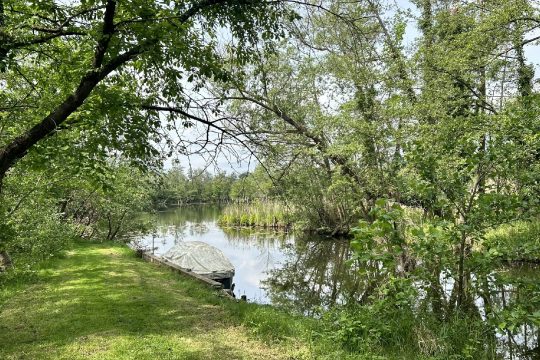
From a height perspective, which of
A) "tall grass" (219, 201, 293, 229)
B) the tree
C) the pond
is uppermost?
the tree

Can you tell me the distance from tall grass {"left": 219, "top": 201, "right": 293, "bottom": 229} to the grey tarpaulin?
51.1 feet

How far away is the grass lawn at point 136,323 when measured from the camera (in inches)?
207

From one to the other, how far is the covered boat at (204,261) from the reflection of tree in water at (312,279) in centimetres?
161

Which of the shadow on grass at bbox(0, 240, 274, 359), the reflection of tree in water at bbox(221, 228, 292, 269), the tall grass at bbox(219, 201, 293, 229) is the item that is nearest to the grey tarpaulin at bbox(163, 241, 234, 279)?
the shadow on grass at bbox(0, 240, 274, 359)

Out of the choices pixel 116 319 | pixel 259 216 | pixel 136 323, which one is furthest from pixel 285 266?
pixel 259 216

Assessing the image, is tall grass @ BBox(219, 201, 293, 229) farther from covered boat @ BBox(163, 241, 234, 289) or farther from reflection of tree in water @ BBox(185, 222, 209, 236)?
covered boat @ BBox(163, 241, 234, 289)

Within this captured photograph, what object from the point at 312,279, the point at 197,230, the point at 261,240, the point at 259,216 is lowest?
the point at 312,279

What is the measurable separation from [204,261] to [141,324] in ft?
25.4

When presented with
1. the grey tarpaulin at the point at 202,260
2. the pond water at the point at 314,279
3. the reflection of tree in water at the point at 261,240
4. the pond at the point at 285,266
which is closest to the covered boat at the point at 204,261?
the grey tarpaulin at the point at 202,260

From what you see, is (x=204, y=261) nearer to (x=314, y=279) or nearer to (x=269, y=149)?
(x=314, y=279)

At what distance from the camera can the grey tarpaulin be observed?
13.7 meters

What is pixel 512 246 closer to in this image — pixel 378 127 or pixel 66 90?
pixel 378 127

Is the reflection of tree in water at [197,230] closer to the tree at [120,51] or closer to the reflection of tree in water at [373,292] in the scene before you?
the reflection of tree in water at [373,292]

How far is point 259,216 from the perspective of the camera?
34688mm
